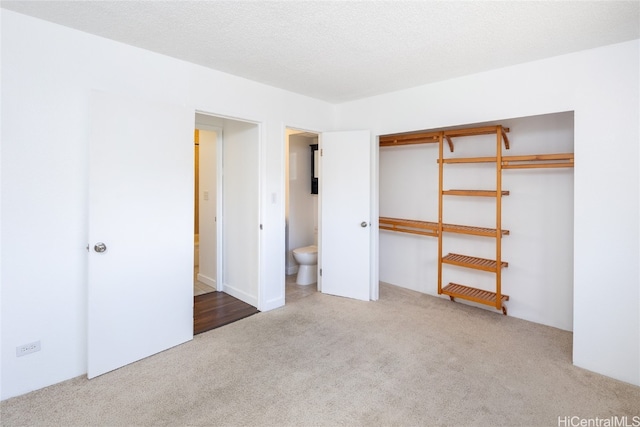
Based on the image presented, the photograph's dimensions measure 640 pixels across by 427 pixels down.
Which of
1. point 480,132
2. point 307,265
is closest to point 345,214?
point 307,265

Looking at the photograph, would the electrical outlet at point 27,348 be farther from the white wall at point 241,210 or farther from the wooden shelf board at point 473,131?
the wooden shelf board at point 473,131

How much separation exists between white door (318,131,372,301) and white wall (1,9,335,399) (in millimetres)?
2065

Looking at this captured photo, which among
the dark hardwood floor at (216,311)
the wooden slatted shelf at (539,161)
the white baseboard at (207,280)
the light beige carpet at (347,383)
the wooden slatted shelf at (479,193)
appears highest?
the wooden slatted shelf at (539,161)

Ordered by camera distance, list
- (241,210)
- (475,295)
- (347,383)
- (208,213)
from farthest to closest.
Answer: (208,213), (241,210), (475,295), (347,383)

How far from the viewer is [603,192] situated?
2.38m

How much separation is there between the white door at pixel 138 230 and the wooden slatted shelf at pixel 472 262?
8.55 feet

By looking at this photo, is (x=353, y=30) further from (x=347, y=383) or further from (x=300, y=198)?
(x=300, y=198)

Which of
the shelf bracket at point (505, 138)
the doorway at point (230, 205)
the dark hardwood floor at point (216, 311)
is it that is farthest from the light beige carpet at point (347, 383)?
the shelf bracket at point (505, 138)

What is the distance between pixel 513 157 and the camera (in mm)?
3154

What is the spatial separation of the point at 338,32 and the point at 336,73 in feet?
2.71

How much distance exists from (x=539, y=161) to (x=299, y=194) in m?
3.09

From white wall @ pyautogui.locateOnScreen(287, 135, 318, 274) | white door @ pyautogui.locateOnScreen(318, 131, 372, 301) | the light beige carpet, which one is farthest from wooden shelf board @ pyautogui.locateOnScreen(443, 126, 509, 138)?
white wall @ pyautogui.locateOnScreen(287, 135, 318, 274)

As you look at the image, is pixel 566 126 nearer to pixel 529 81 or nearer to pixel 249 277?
pixel 529 81

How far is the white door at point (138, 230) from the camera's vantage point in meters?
2.33
